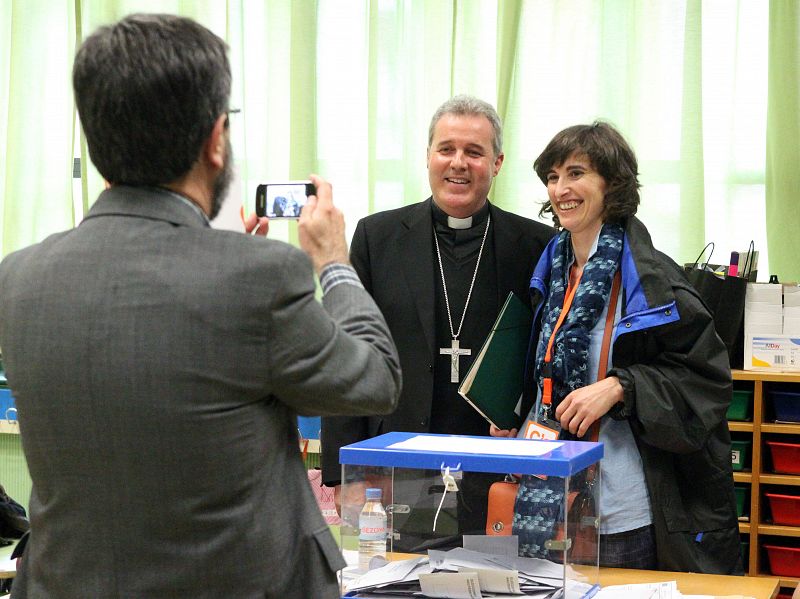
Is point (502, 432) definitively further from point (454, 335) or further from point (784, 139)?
point (784, 139)

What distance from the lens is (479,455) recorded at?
64.6 inches

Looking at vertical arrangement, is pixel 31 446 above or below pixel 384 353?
below

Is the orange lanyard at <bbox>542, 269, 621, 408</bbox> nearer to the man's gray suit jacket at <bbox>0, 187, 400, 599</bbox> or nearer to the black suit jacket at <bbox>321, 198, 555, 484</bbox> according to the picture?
the black suit jacket at <bbox>321, 198, 555, 484</bbox>

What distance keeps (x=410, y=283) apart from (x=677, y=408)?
31.4 inches

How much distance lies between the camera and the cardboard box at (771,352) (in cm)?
336

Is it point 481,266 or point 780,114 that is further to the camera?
point 780,114

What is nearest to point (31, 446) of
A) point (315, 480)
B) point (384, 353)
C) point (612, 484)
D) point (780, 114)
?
point (384, 353)

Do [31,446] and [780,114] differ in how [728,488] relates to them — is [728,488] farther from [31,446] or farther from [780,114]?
[780,114]

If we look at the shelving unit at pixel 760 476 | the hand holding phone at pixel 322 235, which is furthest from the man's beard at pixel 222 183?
the shelving unit at pixel 760 476

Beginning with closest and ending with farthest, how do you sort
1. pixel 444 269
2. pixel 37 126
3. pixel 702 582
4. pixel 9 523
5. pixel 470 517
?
pixel 470 517 < pixel 702 582 < pixel 444 269 < pixel 9 523 < pixel 37 126

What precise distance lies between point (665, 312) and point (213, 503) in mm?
1331

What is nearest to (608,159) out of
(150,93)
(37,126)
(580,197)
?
(580,197)

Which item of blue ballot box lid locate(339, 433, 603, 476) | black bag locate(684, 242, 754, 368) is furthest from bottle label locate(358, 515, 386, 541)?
black bag locate(684, 242, 754, 368)

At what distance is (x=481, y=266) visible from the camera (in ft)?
8.76
